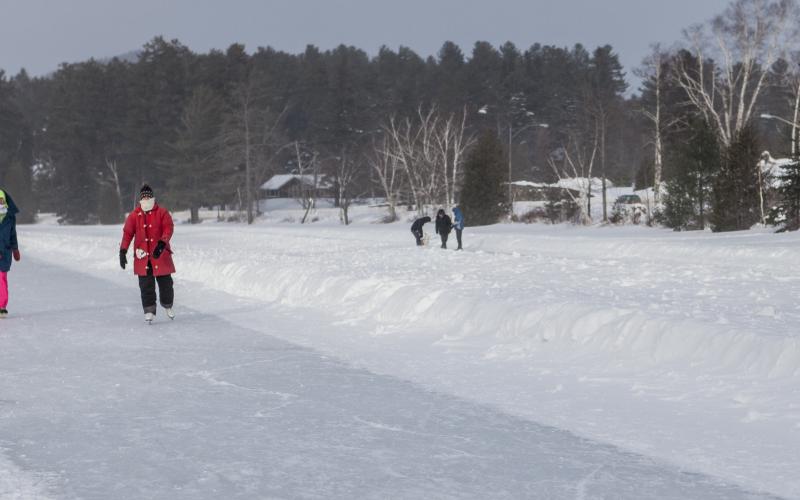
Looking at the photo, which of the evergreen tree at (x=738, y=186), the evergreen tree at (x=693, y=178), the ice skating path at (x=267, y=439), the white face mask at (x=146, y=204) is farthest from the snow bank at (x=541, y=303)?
the evergreen tree at (x=693, y=178)

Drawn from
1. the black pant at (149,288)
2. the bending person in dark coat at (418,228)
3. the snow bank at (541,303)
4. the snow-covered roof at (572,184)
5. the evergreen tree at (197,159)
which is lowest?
the snow bank at (541,303)

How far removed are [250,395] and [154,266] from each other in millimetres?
4891

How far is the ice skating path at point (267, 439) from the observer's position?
4.34m

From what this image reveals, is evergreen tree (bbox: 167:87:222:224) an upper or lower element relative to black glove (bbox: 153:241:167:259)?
upper

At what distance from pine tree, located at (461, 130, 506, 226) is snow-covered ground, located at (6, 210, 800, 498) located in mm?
29414

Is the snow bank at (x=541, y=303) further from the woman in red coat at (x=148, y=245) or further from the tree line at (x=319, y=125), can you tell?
the tree line at (x=319, y=125)

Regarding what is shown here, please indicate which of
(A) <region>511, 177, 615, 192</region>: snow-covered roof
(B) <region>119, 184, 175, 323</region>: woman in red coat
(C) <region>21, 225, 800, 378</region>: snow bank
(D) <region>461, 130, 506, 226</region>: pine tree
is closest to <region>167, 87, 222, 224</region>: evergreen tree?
(A) <region>511, 177, 615, 192</region>: snow-covered roof

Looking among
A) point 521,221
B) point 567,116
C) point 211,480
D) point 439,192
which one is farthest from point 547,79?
point 211,480

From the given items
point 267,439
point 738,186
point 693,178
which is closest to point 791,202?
point 738,186

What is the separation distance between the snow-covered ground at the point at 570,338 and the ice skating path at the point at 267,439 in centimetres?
12

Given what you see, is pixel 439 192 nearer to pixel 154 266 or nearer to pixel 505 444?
pixel 154 266

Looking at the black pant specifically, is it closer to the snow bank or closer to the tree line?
the snow bank

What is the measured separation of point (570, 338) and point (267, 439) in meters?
Answer: 4.21

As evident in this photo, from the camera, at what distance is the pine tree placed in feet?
155
